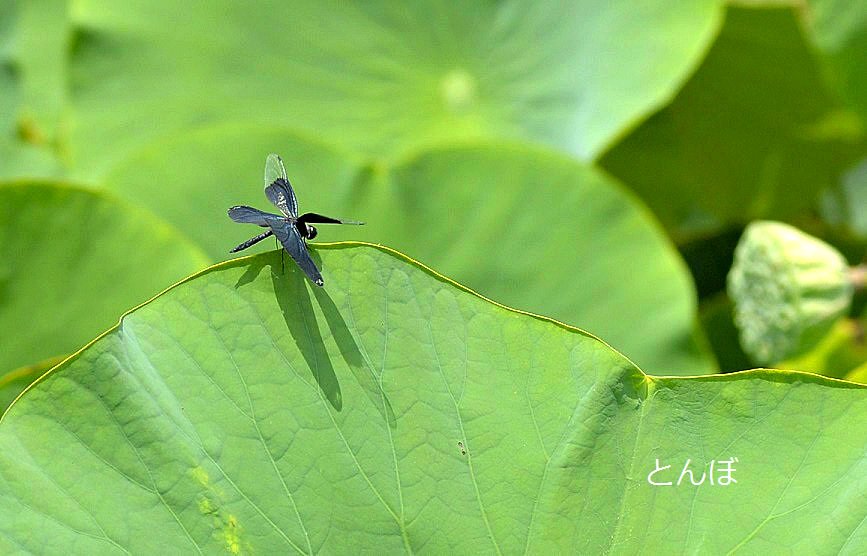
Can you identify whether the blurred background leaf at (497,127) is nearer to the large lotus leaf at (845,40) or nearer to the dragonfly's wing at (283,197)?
the large lotus leaf at (845,40)

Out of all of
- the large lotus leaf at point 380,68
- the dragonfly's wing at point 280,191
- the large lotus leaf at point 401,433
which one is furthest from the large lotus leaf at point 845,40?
the dragonfly's wing at point 280,191

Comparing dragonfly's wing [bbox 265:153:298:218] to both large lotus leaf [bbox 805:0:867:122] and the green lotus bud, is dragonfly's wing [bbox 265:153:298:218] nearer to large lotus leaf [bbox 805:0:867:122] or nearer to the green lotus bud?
the green lotus bud

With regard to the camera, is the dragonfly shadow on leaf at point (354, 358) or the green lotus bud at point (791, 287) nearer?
the dragonfly shadow on leaf at point (354, 358)

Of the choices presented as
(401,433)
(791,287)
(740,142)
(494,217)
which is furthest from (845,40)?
(401,433)

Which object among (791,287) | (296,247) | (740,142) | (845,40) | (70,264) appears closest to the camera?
(296,247)

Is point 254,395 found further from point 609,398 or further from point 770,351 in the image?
point 770,351

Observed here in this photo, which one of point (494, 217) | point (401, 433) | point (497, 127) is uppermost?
point (497, 127)

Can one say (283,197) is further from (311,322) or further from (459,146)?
(459,146)

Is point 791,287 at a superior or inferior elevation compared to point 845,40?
inferior
